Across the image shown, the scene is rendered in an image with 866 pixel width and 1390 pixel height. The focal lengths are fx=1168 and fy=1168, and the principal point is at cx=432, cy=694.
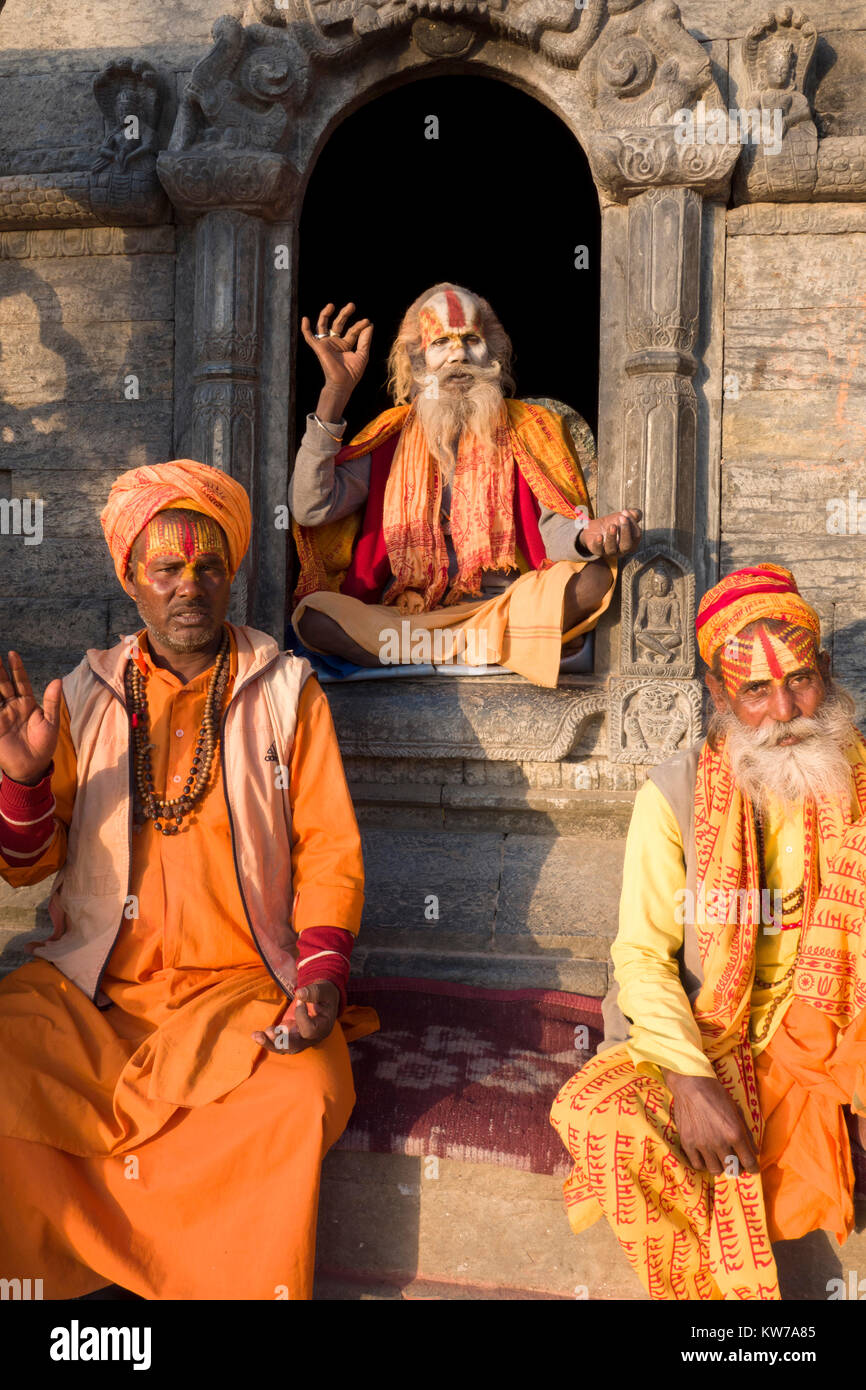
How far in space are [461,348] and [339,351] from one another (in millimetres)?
780

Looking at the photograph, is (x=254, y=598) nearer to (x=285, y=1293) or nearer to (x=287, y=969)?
(x=287, y=969)

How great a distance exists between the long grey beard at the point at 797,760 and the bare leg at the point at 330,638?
6.47 feet

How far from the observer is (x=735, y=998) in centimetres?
272

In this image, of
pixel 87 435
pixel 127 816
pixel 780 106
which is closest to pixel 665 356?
pixel 780 106

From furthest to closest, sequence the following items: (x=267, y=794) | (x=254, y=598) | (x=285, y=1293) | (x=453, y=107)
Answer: (x=453, y=107) → (x=254, y=598) → (x=267, y=794) → (x=285, y=1293)

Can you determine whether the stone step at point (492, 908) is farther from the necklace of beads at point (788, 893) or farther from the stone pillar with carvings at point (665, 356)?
the stone pillar with carvings at point (665, 356)

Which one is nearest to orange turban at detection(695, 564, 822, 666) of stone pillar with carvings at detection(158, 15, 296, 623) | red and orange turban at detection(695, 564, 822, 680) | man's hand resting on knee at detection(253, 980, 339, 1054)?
red and orange turban at detection(695, 564, 822, 680)

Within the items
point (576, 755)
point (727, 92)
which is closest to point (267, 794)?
point (576, 755)

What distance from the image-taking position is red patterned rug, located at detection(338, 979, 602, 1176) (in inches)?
110

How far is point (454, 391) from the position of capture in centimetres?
486

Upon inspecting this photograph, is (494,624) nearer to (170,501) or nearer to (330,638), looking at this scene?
(330,638)

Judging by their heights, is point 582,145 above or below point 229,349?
above

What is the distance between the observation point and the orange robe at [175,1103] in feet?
8.35

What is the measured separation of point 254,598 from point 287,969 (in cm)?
212
